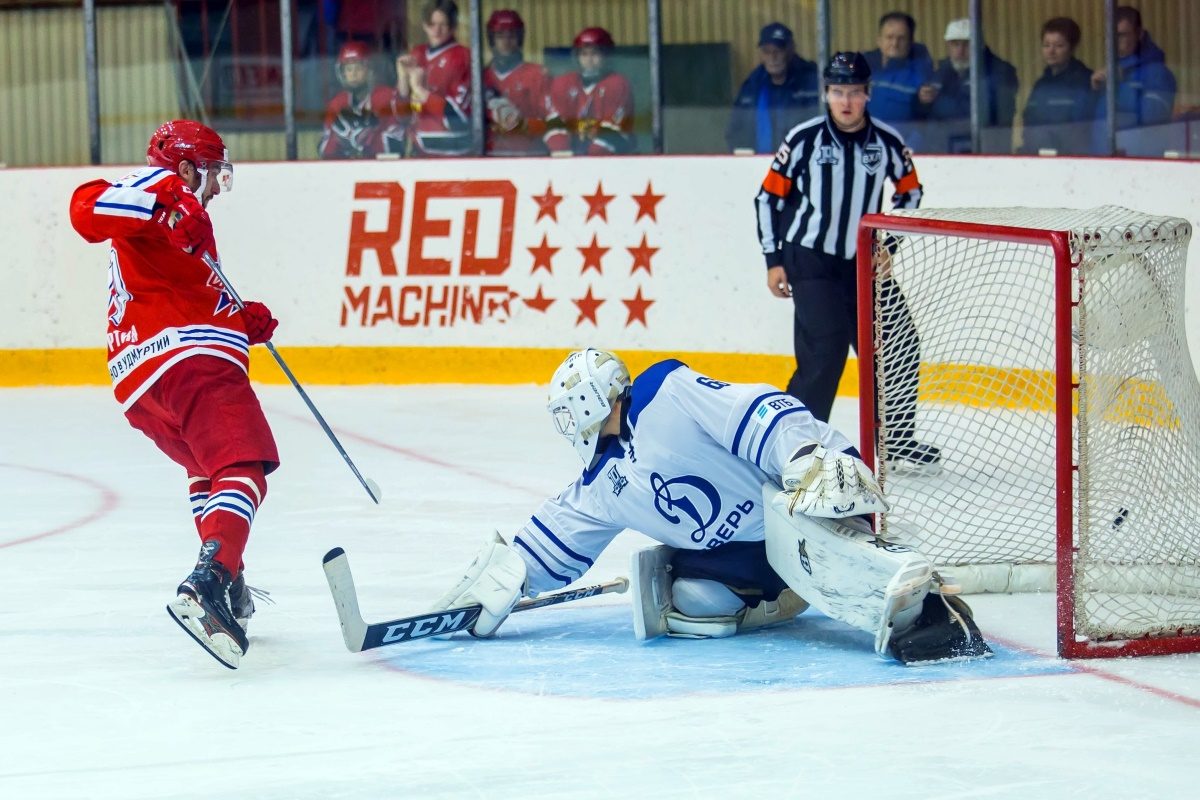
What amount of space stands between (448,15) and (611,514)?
4.40 metres

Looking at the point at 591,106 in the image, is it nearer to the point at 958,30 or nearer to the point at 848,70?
the point at 958,30

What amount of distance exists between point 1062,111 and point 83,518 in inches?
144

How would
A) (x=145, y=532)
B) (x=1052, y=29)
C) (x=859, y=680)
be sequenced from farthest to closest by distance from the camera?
1. (x=1052, y=29)
2. (x=145, y=532)
3. (x=859, y=680)

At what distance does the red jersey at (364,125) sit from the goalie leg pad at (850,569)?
450 cm

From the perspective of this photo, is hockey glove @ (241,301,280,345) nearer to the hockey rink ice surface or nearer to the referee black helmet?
the hockey rink ice surface

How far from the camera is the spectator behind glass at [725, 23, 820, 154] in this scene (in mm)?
7109

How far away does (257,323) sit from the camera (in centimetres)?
365

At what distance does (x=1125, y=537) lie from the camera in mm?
3461

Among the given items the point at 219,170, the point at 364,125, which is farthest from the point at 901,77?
the point at 219,170

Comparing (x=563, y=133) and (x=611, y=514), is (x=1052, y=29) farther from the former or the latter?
(x=611, y=514)

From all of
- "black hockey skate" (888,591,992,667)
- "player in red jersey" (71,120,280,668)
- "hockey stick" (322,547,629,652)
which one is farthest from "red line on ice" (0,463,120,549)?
"black hockey skate" (888,591,992,667)

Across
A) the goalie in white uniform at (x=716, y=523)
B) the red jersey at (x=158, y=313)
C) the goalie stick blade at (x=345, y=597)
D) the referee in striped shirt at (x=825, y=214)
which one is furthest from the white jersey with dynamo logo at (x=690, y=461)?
the referee in striped shirt at (x=825, y=214)

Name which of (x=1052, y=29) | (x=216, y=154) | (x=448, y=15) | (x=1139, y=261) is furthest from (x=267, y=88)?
(x=1139, y=261)

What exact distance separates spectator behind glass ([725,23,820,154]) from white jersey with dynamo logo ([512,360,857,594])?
380cm
